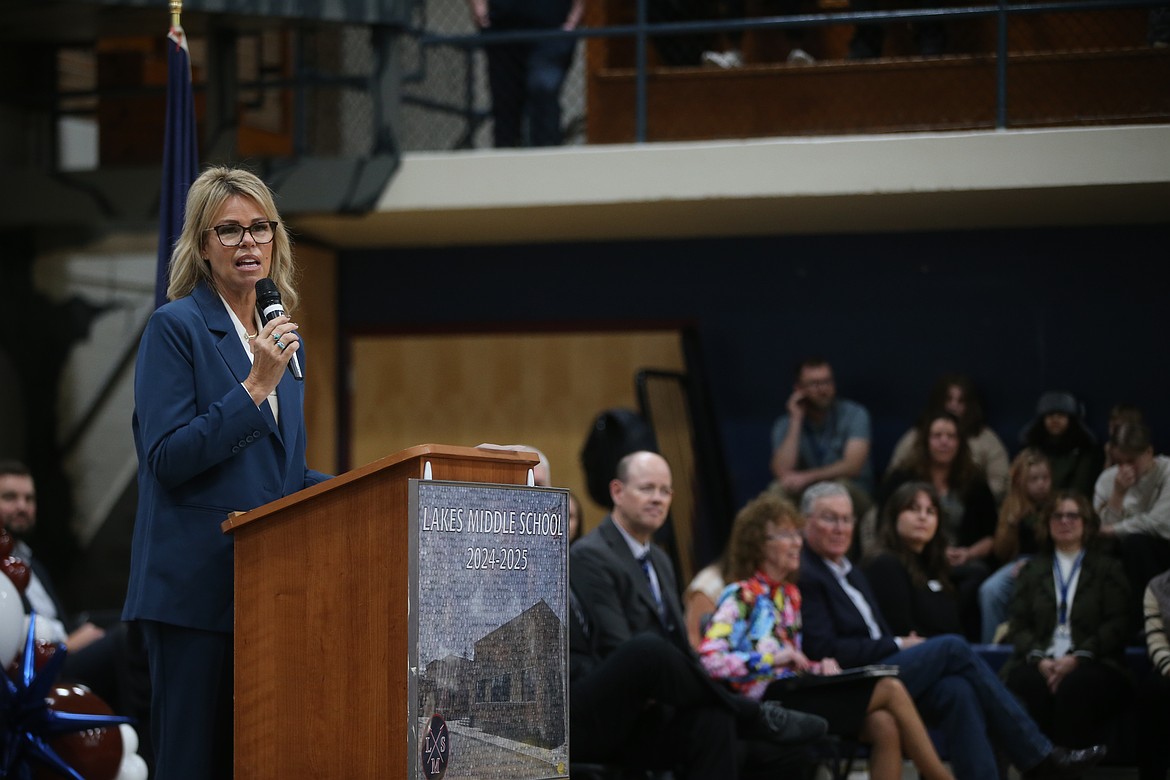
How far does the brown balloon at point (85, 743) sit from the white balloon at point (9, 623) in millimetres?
165

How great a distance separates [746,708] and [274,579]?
103 inches

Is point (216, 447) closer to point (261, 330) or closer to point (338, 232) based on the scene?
point (261, 330)

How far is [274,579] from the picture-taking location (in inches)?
109

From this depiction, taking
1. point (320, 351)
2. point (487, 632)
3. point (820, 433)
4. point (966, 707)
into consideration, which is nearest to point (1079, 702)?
point (966, 707)

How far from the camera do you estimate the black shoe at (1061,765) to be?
564cm

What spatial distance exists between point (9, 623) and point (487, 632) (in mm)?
2223

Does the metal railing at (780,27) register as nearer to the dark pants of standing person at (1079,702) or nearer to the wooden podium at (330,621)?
the dark pants of standing person at (1079,702)

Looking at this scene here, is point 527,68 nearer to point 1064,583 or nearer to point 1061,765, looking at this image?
point 1064,583

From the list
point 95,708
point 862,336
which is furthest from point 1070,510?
point 95,708

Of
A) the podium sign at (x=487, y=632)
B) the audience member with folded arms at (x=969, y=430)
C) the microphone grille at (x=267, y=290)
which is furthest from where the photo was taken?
the audience member with folded arms at (x=969, y=430)

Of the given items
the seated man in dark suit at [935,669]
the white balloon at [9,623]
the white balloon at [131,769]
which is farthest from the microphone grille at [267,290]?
the seated man in dark suit at [935,669]

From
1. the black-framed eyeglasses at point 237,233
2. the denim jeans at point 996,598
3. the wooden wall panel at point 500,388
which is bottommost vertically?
the denim jeans at point 996,598

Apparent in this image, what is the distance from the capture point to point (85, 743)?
462 cm

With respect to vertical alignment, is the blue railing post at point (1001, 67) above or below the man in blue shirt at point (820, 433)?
above
